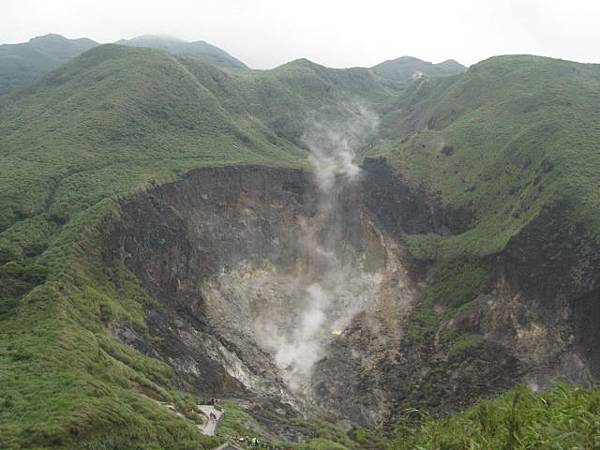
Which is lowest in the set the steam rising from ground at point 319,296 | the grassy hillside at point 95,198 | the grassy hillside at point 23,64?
the steam rising from ground at point 319,296

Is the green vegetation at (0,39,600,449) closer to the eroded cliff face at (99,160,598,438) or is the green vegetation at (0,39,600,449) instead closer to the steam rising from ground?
the eroded cliff face at (99,160,598,438)

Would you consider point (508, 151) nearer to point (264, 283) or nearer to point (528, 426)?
point (264, 283)

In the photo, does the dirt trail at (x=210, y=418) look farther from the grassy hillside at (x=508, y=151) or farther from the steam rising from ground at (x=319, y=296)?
the grassy hillside at (x=508, y=151)

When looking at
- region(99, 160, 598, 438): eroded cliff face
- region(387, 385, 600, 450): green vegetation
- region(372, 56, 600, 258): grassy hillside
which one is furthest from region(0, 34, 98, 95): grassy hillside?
region(387, 385, 600, 450): green vegetation

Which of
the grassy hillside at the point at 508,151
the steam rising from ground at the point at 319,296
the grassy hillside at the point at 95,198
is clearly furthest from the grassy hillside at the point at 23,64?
the grassy hillside at the point at 508,151

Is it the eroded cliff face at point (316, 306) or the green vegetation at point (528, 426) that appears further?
the eroded cliff face at point (316, 306)

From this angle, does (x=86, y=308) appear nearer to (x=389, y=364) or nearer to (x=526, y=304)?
(x=389, y=364)

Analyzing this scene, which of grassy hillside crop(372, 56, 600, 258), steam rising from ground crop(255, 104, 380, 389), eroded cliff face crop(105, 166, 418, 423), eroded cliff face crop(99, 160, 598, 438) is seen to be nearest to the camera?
eroded cliff face crop(99, 160, 598, 438)

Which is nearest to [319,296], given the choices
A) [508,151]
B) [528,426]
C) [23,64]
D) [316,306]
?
[316,306]
